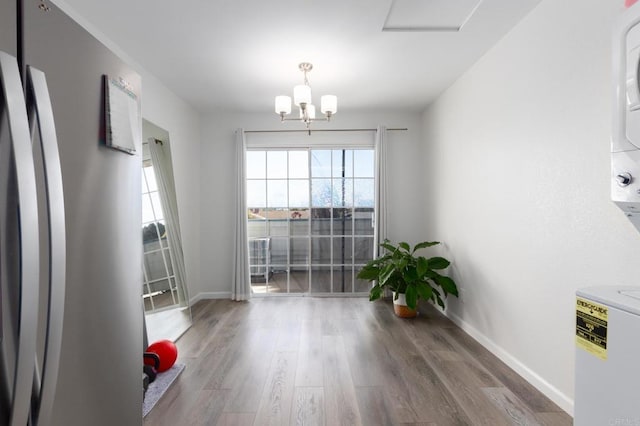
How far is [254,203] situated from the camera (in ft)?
15.3

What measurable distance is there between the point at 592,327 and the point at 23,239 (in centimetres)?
159

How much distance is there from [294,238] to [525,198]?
9.76ft

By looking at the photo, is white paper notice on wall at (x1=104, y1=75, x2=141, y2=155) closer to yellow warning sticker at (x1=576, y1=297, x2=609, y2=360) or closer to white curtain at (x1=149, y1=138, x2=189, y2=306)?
yellow warning sticker at (x1=576, y1=297, x2=609, y2=360)

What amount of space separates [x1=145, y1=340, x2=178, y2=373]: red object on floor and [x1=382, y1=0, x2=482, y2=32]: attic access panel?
9.32ft

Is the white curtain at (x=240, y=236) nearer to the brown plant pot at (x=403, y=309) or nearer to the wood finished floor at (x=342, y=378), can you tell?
the wood finished floor at (x=342, y=378)

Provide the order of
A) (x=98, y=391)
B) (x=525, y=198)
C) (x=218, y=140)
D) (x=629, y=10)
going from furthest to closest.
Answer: (x=218, y=140) < (x=525, y=198) < (x=629, y=10) < (x=98, y=391)

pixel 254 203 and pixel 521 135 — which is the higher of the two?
pixel 521 135

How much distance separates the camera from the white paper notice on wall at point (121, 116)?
0.96 m

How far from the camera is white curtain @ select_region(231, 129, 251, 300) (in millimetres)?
4418

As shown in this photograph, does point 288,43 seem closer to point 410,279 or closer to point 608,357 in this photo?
point 410,279

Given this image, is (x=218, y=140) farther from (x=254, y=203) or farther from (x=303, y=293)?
(x=303, y=293)

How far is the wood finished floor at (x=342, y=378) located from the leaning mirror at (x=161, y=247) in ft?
0.85

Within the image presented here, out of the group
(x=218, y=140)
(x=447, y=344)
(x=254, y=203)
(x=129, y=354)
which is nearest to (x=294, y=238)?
(x=254, y=203)

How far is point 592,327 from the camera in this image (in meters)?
1.12
